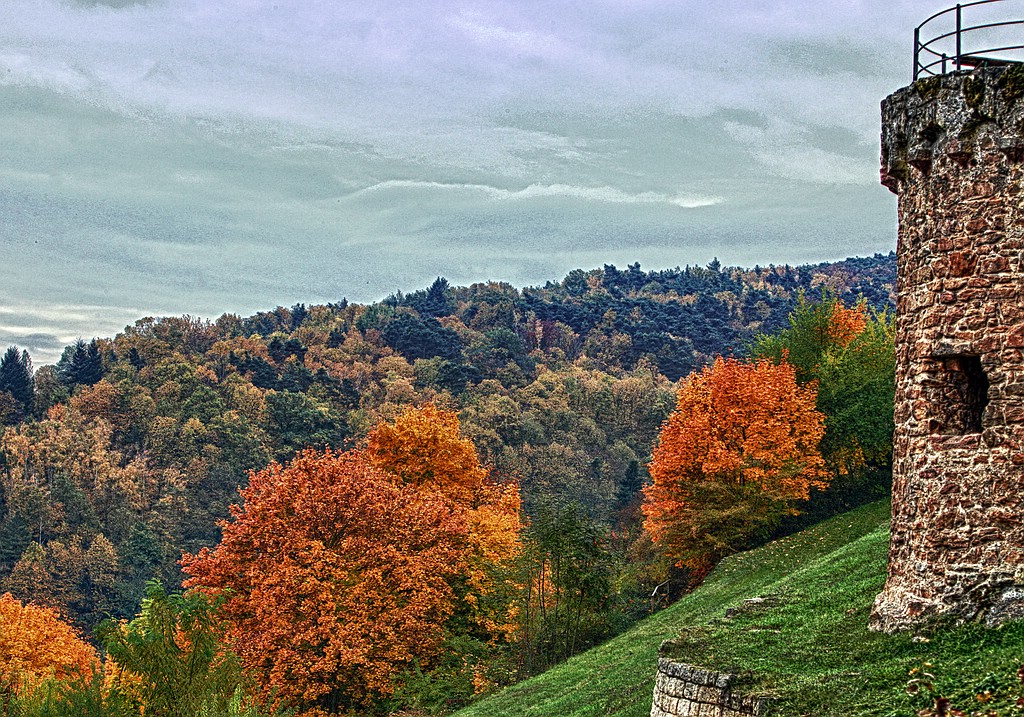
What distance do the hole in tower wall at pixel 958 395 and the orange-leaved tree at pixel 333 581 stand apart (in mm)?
20712

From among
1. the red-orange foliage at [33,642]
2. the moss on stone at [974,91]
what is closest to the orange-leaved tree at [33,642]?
the red-orange foliage at [33,642]

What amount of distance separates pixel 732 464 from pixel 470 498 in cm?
1338

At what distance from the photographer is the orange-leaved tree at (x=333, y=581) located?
2906cm

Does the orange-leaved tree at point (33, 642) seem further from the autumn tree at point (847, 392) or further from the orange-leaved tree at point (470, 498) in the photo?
the autumn tree at point (847, 392)

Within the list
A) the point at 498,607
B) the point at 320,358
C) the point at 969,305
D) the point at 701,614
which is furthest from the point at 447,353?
the point at 969,305

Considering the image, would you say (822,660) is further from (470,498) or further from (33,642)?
(33,642)

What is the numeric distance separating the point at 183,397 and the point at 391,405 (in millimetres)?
21488

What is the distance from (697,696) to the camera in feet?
39.2

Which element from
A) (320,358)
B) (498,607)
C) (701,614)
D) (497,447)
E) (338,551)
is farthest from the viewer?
(320,358)

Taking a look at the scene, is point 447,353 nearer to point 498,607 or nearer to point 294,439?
point 294,439

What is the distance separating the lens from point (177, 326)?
426 feet

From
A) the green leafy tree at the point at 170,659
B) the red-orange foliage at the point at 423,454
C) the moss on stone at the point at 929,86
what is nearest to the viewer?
the moss on stone at the point at 929,86

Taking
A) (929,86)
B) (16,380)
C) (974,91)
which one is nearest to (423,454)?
(929,86)

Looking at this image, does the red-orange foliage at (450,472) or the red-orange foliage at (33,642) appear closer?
the red-orange foliage at (450,472)
